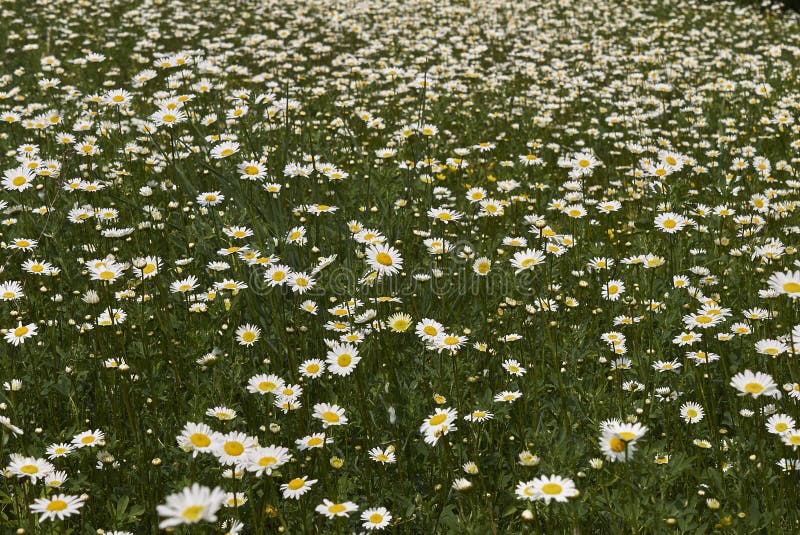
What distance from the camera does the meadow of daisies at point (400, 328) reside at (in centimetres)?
244

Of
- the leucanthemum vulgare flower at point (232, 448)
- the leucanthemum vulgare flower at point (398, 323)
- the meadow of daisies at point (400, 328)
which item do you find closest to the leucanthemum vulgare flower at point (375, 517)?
the meadow of daisies at point (400, 328)

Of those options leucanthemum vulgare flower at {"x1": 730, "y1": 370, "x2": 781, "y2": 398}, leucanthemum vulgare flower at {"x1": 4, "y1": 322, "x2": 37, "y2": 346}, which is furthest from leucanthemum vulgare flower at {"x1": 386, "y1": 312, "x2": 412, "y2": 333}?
leucanthemum vulgare flower at {"x1": 4, "y1": 322, "x2": 37, "y2": 346}

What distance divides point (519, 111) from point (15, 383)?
5649mm

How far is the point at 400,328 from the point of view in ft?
10.3

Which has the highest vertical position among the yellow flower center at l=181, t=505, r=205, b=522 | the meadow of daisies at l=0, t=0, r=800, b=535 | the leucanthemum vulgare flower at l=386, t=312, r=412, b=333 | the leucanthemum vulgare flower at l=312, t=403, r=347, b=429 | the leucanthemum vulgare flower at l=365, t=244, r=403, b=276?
the yellow flower center at l=181, t=505, r=205, b=522

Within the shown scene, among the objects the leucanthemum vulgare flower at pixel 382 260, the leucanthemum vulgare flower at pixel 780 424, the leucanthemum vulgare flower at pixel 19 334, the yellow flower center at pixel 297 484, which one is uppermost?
the leucanthemum vulgare flower at pixel 382 260

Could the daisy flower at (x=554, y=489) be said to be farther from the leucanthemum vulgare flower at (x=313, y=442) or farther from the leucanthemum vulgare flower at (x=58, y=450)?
the leucanthemum vulgare flower at (x=58, y=450)

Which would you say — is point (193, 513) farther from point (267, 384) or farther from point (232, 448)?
point (267, 384)

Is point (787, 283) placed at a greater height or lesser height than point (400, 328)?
greater

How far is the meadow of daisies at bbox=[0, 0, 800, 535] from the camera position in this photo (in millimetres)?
2441

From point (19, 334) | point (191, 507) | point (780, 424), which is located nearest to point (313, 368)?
point (19, 334)

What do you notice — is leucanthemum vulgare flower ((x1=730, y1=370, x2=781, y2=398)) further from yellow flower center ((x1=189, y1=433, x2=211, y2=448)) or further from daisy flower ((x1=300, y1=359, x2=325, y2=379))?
yellow flower center ((x1=189, y1=433, x2=211, y2=448))

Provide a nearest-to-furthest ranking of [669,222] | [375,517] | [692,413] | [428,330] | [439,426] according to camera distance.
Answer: [375,517] → [439,426] → [692,413] → [428,330] → [669,222]

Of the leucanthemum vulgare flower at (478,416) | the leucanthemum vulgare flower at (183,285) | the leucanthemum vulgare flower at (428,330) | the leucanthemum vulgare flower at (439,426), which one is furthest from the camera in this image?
the leucanthemum vulgare flower at (183,285)
